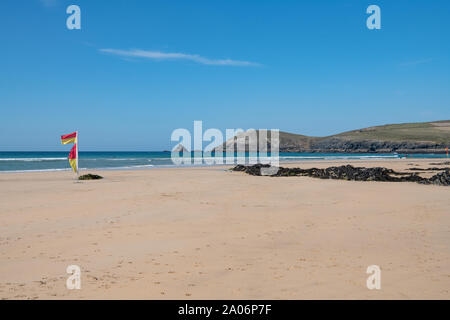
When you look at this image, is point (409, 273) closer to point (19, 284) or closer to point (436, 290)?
point (436, 290)

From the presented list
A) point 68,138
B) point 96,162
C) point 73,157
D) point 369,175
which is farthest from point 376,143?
point 68,138

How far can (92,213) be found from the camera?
1018 centimetres

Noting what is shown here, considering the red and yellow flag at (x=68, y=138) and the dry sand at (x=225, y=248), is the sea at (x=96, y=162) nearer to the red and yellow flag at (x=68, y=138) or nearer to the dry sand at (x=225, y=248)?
the red and yellow flag at (x=68, y=138)

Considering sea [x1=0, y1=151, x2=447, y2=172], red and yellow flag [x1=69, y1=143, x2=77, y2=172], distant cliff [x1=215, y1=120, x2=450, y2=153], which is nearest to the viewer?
red and yellow flag [x1=69, y1=143, x2=77, y2=172]

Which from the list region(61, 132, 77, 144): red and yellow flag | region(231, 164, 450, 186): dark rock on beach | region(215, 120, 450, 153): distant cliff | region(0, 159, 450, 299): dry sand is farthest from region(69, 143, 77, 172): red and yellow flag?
region(215, 120, 450, 153): distant cliff

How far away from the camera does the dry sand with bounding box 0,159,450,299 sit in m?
4.64

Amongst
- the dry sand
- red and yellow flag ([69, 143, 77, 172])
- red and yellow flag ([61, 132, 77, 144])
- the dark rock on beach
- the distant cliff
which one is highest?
the distant cliff

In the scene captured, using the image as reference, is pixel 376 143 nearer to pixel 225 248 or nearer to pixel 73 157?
pixel 73 157

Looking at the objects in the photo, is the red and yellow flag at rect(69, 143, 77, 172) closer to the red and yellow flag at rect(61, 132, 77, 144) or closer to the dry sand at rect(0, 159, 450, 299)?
the red and yellow flag at rect(61, 132, 77, 144)

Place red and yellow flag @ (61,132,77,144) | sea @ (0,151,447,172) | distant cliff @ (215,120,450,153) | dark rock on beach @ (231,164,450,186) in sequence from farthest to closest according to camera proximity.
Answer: distant cliff @ (215,120,450,153), sea @ (0,151,447,172), red and yellow flag @ (61,132,77,144), dark rock on beach @ (231,164,450,186)

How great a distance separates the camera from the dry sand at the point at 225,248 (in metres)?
4.64

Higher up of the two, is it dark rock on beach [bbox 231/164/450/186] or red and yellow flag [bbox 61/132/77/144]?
red and yellow flag [bbox 61/132/77/144]

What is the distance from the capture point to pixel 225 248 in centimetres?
664
